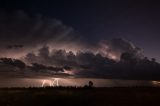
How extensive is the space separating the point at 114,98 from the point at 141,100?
6.19 m

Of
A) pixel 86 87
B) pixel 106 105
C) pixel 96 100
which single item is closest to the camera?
pixel 106 105

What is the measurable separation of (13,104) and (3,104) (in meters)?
1.99

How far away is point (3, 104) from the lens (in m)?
52.9

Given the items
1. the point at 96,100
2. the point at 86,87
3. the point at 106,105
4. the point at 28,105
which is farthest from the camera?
the point at 86,87

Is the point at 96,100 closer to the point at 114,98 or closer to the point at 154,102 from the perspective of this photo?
the point at 114,98

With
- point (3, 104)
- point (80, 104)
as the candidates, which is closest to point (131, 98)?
point (80, 104)

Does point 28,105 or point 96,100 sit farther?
point 96,100

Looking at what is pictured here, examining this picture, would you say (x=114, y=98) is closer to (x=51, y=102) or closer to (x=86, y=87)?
(x=51, y=102)

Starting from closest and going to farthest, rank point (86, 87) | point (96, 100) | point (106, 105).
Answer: point (106, 105) < point (96, 100) < point (86, 87)

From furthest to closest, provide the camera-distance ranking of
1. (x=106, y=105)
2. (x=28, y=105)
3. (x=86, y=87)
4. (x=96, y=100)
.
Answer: (x=86, y=87)
(x=96, y=100)
(x=28, y=105)
(x=106, y=105)

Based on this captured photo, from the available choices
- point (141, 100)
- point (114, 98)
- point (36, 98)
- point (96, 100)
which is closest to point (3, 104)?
point (36, 98)

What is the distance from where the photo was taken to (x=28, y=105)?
53625mm

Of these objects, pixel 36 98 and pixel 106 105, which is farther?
pixel 36 98

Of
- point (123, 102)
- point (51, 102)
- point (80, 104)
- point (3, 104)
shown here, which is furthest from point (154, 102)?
point (3, 104)
